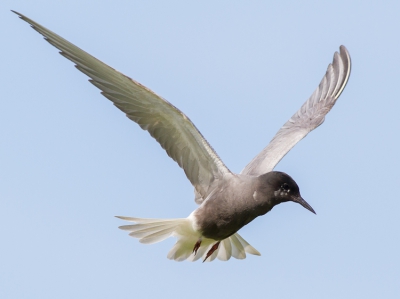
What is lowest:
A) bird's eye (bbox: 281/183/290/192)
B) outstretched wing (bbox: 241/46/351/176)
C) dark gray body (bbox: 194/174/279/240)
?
bird's eye (bbox: 281/183/290/192)

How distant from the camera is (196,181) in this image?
11.2 metres

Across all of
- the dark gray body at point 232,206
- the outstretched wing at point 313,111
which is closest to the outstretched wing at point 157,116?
the dark gray body at point 232,206

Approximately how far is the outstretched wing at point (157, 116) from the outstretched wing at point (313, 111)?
3.75 ft

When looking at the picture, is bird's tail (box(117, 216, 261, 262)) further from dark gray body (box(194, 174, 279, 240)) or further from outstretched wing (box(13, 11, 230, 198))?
outstretched wing (box(13, 11, 230, 198))

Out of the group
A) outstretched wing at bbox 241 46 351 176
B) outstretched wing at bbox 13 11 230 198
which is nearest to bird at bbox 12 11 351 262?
outstretched wing at bbox 13 11 230 198

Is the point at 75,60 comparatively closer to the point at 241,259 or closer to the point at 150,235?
the point at 150,235

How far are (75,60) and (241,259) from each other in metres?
3.61

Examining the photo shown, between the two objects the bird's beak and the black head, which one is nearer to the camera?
the black head

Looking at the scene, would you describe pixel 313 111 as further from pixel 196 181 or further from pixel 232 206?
pixel 232 206

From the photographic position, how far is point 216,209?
10.8 metres

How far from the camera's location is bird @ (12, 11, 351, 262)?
10203mm

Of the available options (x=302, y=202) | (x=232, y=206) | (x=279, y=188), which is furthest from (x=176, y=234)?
(x=302, y=202)

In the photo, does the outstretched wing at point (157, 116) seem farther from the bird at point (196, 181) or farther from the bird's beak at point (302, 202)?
the bird's beak at point (302, 202)

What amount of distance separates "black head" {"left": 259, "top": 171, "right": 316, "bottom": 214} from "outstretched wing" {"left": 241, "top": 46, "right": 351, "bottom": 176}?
1281mm
